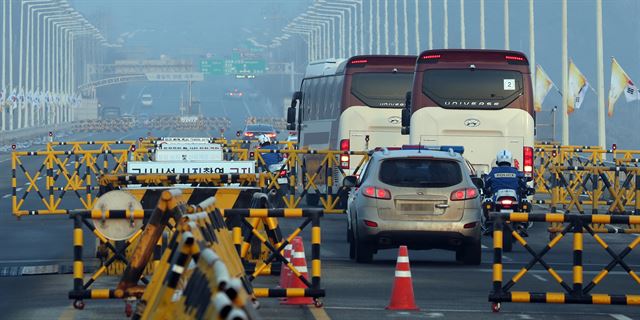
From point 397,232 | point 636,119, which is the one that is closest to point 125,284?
point 397,232

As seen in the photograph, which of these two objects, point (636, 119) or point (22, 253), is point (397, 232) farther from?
point (636, 119)

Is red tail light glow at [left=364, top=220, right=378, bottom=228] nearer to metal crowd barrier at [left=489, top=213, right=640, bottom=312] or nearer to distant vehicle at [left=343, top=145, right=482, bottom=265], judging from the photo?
distant vehicle at [left=343, top=145, right=482, bottom=265]

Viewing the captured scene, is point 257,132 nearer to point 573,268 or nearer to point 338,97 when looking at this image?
point 338,97

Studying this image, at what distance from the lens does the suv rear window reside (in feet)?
69.2

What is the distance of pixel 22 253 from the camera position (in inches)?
934

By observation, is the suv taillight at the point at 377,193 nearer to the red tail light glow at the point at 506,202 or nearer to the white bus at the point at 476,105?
the red tail light glow at the point at 506,202

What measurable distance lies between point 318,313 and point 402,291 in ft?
2.99

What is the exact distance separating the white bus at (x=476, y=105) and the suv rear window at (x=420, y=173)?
9.00 m

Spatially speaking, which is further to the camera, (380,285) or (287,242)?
(380,285)

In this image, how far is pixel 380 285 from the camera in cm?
1858

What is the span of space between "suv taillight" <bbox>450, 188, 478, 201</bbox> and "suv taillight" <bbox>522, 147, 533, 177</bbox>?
9.36 m

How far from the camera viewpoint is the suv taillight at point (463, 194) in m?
20.9

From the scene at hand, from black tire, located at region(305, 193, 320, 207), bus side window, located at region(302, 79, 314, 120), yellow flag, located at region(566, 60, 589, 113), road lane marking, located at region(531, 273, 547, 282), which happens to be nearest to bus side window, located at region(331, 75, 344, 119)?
black tire, located at region(305, 193, 320, 207)

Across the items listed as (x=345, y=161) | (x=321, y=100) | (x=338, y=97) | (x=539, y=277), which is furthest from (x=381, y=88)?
(x=539, y=277)
